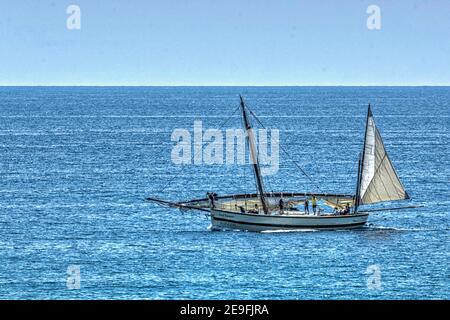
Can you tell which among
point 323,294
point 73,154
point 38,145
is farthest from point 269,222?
point 38,145

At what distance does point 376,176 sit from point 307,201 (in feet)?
22.1

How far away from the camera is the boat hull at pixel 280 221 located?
8981 cm

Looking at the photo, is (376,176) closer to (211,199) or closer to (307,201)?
(307,201)

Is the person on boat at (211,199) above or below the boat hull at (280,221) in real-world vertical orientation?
above

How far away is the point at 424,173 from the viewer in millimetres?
136250

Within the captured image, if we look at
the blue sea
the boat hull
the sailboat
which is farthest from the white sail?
the boat hull

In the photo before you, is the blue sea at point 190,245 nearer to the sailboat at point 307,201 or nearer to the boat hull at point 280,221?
the boat hull at point 280,221

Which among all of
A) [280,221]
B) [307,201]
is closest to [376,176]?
[307,201]

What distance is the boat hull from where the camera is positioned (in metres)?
89.8

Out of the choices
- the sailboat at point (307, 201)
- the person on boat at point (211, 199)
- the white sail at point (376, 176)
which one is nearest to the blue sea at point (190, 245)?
the sailboat at point (307, 201)

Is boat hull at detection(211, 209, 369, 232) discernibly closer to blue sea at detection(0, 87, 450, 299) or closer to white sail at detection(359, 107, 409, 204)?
blue sea at detection(0, 87, 450, 299)

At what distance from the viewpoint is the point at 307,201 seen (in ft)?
305

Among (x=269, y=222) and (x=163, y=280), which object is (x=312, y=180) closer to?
(x=269, y=222)

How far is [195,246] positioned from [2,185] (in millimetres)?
48192
